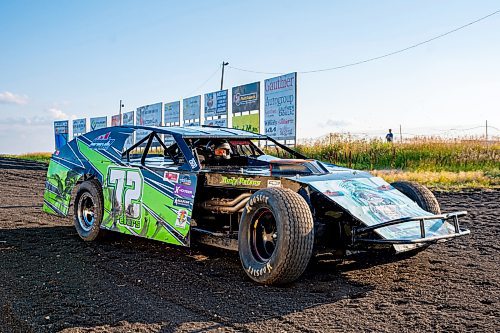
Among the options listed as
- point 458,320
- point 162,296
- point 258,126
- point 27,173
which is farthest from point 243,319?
point 258,126

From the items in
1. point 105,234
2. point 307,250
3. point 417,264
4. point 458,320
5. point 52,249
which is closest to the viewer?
point 458,320

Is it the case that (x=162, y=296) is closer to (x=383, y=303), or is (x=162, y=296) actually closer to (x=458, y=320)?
(x=383, y=303)

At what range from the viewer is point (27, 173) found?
2180 cm

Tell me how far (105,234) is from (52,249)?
2.34 ft

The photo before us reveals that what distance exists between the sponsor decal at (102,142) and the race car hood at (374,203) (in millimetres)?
3039

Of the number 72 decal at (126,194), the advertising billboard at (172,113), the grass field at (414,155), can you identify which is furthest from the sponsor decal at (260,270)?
the advertising billboard at (172,113)

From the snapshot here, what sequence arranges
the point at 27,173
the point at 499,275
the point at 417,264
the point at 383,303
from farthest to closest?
the point at 27,173 → the point at 417,264 → the point at 499,275 → the point at 383,303

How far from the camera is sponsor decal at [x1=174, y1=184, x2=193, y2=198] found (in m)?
6.24

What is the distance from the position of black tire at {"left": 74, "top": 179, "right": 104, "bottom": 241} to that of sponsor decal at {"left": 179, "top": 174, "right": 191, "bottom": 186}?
160cm

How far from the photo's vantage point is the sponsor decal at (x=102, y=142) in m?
7.79

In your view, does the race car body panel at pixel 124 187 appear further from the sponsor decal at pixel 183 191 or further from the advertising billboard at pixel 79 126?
the advertising billboard at pixel 79 126

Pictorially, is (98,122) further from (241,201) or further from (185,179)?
(241,201)

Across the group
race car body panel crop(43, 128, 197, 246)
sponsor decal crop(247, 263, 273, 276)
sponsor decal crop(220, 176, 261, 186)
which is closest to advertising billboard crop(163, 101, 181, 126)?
race car body panel crop(43, 128, 197, 246)

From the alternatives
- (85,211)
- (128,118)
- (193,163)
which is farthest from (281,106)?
(128,118)
